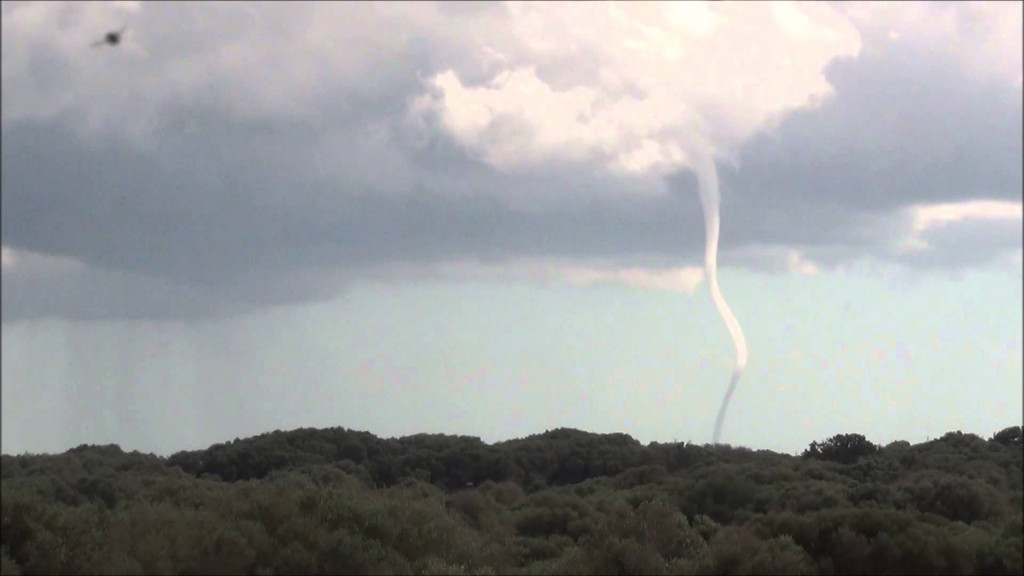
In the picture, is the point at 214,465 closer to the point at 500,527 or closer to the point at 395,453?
the point at 395,453

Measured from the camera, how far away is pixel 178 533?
88.3 ft

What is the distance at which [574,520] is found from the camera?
33.0 metres

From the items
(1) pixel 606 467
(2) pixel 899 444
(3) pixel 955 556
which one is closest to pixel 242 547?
(3) pixel 955 556

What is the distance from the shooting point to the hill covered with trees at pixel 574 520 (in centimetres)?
2673

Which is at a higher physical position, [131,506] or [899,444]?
[899,444]

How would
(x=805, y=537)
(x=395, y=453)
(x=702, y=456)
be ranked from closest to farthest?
(x=805, y=537) < (x=702, y=456) < (x=395, y=453)

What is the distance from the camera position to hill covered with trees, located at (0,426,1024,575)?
2673cm

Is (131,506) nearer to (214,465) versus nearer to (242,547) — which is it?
(242,547)

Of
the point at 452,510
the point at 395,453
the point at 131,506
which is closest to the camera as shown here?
the point at 131,506

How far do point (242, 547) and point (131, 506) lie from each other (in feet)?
17.9

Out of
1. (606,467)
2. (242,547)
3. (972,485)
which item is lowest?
(242,547)

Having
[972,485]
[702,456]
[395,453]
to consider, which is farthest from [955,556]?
[395,453]

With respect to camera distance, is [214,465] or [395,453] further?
[395,453]

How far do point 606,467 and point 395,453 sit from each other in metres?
10.4
